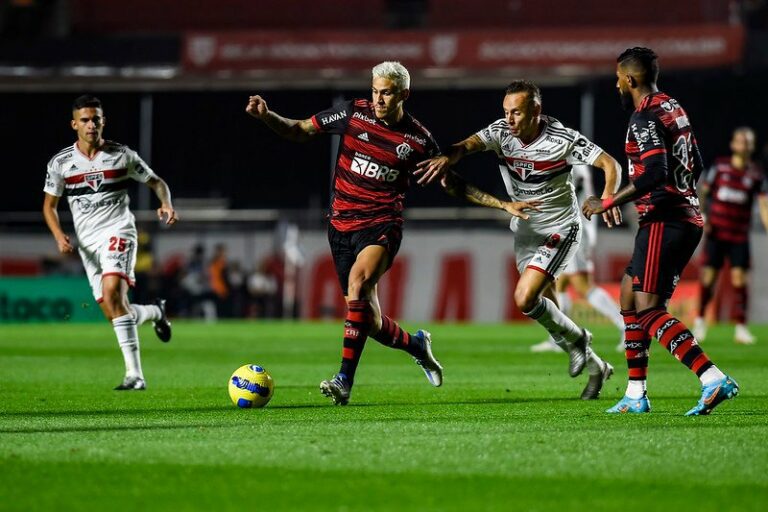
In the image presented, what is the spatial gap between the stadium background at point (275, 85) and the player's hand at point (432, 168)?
723 inches

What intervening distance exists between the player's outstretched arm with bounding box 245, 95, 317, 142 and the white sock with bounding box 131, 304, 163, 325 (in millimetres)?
2990

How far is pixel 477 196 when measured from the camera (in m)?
8.97

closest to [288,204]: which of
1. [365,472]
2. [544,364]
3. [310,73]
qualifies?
[310,73]

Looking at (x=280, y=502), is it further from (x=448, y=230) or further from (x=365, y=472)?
(x=448, y=230)

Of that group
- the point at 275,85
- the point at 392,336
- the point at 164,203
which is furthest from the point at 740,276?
the point at 275,85

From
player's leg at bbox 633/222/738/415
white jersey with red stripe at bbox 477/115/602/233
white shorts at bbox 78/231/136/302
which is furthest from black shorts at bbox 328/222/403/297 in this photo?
white shorts at bbox 78/231/136/302

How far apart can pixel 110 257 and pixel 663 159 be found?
4.81m

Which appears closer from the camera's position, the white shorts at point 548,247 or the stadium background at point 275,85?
the white shorts at point 548,247

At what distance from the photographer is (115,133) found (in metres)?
35.8

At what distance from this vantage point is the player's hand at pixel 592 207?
7672 millimetres

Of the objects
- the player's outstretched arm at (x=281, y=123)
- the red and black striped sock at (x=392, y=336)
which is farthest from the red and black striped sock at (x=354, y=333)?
the player's outstretched arm at (x=281, y=123)

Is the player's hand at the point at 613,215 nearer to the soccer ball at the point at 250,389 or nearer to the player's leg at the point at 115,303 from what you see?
the soccer ball at the point at 250,389

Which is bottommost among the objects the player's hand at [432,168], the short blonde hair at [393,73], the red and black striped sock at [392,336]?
the red and black striped sock at [392,336]

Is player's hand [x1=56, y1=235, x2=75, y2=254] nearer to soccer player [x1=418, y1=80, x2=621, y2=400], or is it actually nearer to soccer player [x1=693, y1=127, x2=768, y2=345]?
soccer player [x1=418, y1=80, x2=621, y2=400]
